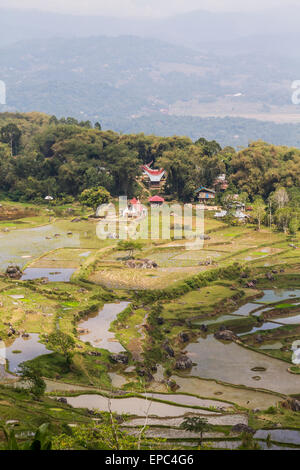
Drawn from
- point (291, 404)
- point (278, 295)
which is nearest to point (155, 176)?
point (278, 295)

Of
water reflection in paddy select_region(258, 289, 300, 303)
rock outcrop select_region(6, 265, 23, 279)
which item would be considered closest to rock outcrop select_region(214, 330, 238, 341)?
water reflection in paddy select_region(258, 289, 300, 303)

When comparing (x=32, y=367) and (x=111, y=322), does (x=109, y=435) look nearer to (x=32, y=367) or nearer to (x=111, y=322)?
(x=32, y=367)

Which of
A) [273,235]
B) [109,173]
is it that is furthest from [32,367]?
[109,173]

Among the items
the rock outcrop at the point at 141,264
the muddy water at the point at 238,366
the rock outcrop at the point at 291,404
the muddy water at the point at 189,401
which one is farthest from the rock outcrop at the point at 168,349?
the rock outcrop at the point at 141,264

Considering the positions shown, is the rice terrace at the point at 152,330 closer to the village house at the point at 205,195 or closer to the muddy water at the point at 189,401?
the muddy water at the point at 189,401

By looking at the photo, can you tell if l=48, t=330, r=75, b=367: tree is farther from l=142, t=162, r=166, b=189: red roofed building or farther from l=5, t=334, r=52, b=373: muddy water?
l=142, t=162, r=166, b=189: red roofed building

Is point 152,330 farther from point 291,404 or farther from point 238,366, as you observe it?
point 291,404
